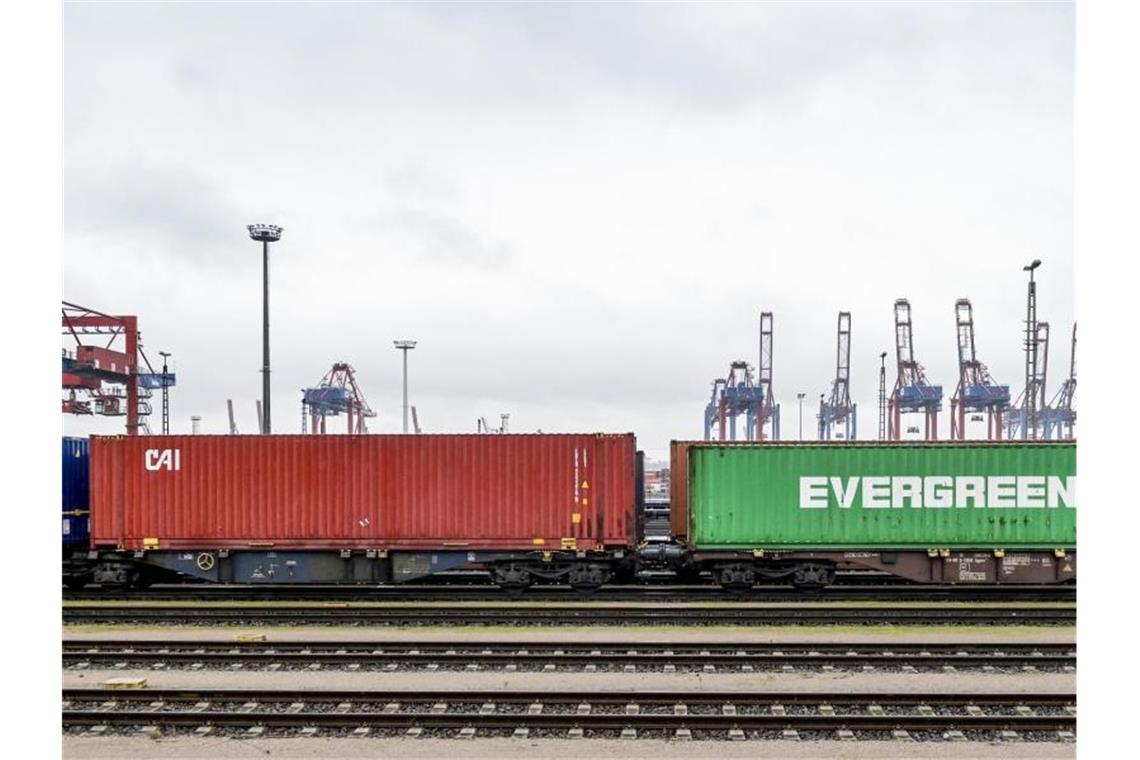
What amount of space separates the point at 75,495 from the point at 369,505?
6.96 m

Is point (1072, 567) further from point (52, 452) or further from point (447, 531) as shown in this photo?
point (52, 452)

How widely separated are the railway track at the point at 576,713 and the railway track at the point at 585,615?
16.7 ft

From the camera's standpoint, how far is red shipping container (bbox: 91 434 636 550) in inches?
699

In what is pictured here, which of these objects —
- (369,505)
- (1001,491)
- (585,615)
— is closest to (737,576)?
(585,615)

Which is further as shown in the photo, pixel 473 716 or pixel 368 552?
pixel 368 552

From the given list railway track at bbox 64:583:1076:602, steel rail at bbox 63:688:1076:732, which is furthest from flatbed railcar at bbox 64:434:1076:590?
steel rail at bbox 63:688:1076:732

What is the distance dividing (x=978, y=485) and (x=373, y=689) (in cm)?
1233

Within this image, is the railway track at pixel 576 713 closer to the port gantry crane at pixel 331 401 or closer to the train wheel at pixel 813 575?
the train wheel at pixel 813 575

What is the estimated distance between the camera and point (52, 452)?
3516 mm

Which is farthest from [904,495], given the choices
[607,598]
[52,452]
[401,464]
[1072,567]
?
[52,452]

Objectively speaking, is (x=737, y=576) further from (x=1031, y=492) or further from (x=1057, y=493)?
(x=1057, y=493)

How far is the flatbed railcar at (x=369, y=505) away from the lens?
1777 centimetres

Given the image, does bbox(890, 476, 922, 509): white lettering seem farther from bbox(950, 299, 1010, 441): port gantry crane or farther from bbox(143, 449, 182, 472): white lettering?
bbox(950, 299, 1010, 441): port gantry crane

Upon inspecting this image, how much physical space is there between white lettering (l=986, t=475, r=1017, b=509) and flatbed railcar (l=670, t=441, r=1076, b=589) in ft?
0.06
